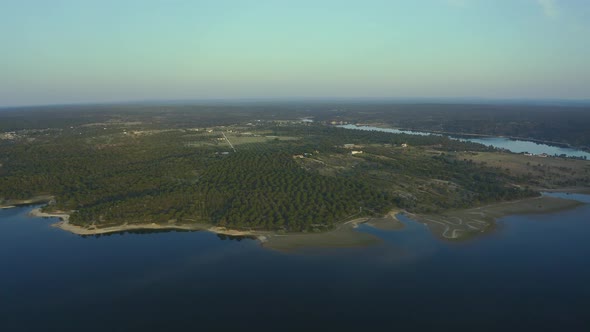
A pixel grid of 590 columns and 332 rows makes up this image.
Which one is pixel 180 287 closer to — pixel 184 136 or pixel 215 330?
pixel 215 330

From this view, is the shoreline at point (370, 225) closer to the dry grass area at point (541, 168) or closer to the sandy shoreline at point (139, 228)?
the sandy shoreline at point (139, 228)

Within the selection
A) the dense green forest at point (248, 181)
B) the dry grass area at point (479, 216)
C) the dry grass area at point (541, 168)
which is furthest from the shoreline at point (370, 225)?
the dry grass area at point (541, 168)

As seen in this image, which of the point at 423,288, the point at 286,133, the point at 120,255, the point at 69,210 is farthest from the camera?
the point at 286,133

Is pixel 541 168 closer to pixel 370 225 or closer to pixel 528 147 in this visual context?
pixel 528 147

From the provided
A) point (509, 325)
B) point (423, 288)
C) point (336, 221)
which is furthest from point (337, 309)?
point (336, 221)

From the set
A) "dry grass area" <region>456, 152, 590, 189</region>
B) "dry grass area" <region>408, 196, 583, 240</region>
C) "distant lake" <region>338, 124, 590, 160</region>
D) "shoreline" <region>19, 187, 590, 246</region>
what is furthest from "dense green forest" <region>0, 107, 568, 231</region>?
"distant lake" <region>338, 124, 590, 160</region>

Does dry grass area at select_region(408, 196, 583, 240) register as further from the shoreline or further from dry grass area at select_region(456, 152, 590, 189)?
dry grass area at select_region(456, 152, 590, 189)

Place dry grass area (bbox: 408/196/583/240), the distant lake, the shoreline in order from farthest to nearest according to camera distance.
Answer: the distant lake
dry grass area (bbox: 408/196/583/240)
the shoreline

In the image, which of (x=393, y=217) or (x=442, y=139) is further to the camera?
(x=442, y=139)
